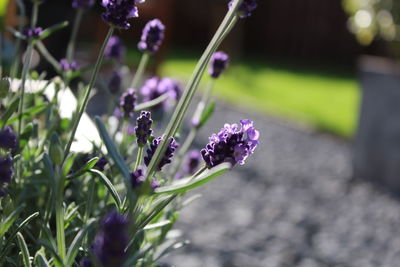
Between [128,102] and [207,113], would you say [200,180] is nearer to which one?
[128,102]

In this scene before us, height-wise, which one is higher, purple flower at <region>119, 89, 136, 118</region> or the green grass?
purple flower at <region>119, 89, 136, 118</region>

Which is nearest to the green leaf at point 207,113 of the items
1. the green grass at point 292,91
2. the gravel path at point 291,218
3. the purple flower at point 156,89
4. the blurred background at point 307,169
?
the purple flower at point 156,89

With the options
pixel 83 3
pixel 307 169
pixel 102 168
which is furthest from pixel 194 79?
pixel 307 169

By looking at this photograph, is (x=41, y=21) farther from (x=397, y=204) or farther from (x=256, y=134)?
(x=256, y=134)

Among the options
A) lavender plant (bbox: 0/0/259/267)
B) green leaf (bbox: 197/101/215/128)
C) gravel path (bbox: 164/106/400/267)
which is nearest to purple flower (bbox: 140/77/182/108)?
lavender plant (bbox: 0/0/259/267)

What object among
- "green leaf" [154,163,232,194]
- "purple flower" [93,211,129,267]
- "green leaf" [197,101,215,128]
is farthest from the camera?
"green leaf" [197,101,215,128]

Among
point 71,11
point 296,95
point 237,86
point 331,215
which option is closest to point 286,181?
point 331,215

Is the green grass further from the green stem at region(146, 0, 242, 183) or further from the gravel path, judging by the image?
the green stem at region(146, 0, 242, 183)
